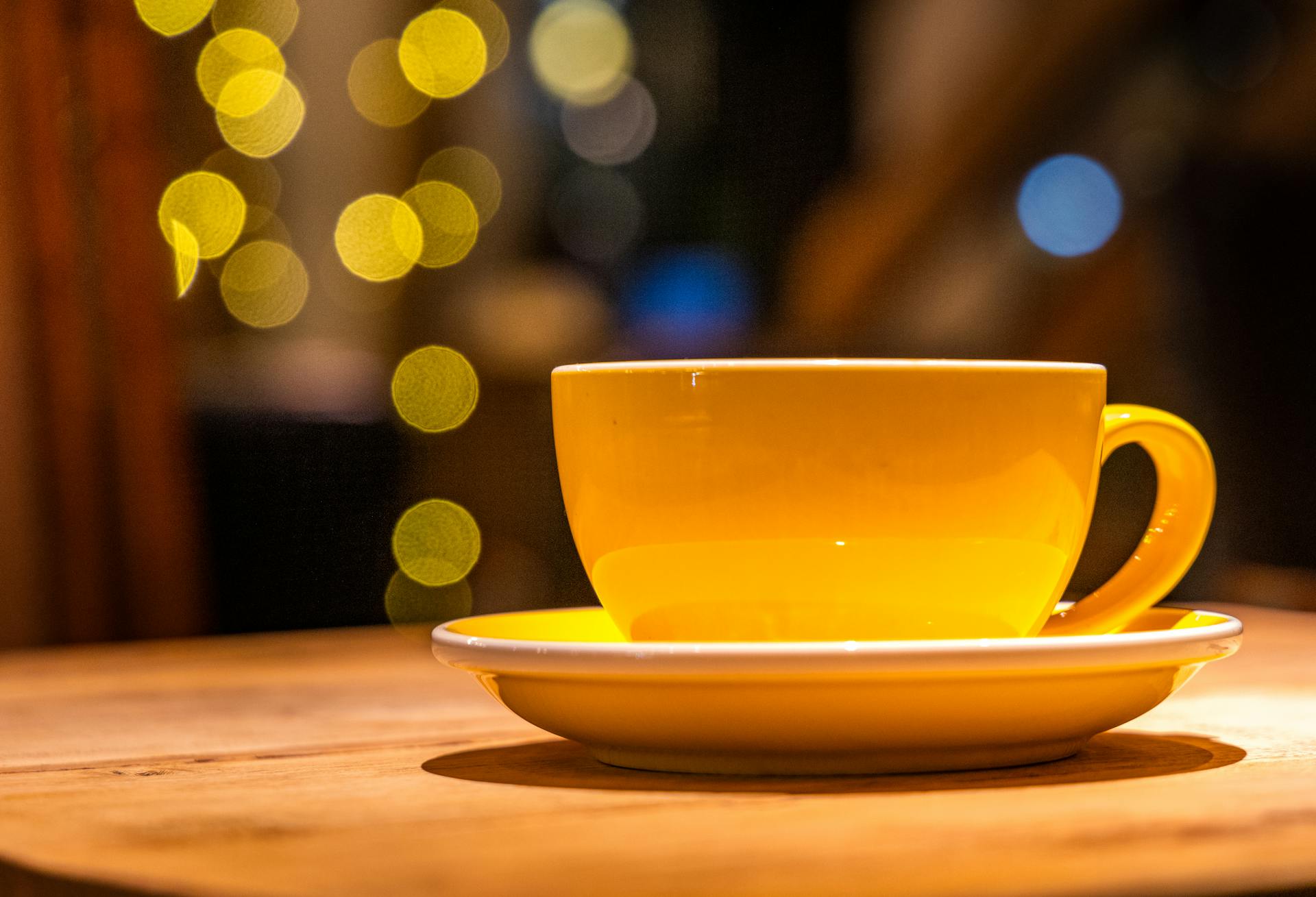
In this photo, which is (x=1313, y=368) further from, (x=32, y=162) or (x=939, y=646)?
(x=32, y=162)

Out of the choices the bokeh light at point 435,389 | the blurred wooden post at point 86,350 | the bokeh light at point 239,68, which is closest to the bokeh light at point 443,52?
the bokeh light at point 239,68

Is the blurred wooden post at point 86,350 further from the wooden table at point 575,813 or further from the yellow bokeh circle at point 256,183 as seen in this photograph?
the yellow bokeh circle at point 256,183

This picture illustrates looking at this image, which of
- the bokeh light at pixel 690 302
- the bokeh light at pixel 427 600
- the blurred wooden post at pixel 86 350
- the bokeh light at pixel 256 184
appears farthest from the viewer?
the bokeh light at pixel 256 184

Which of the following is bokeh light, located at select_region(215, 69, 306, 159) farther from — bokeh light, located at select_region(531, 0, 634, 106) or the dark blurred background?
bokeh light, located at select_region(531, 0, 634, 106)

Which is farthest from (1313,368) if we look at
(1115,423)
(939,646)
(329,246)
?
(329,246)

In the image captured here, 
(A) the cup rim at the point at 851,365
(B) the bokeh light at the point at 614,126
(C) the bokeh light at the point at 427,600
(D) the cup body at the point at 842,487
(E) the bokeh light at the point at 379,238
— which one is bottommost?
(C) the bokeh light at the point at 427,600

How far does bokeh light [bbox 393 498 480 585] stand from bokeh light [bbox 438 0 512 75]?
5.25ft

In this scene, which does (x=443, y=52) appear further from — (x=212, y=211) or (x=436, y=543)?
(x=436, y=543)

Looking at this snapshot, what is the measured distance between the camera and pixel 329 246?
4938 millimetres

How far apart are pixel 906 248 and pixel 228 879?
202 cm

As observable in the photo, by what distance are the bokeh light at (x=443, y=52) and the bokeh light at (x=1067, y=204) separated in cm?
254

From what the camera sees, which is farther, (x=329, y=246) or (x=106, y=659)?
(x=329, y=246)

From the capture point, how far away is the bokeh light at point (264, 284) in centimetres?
489

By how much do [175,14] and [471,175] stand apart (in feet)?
3.48
